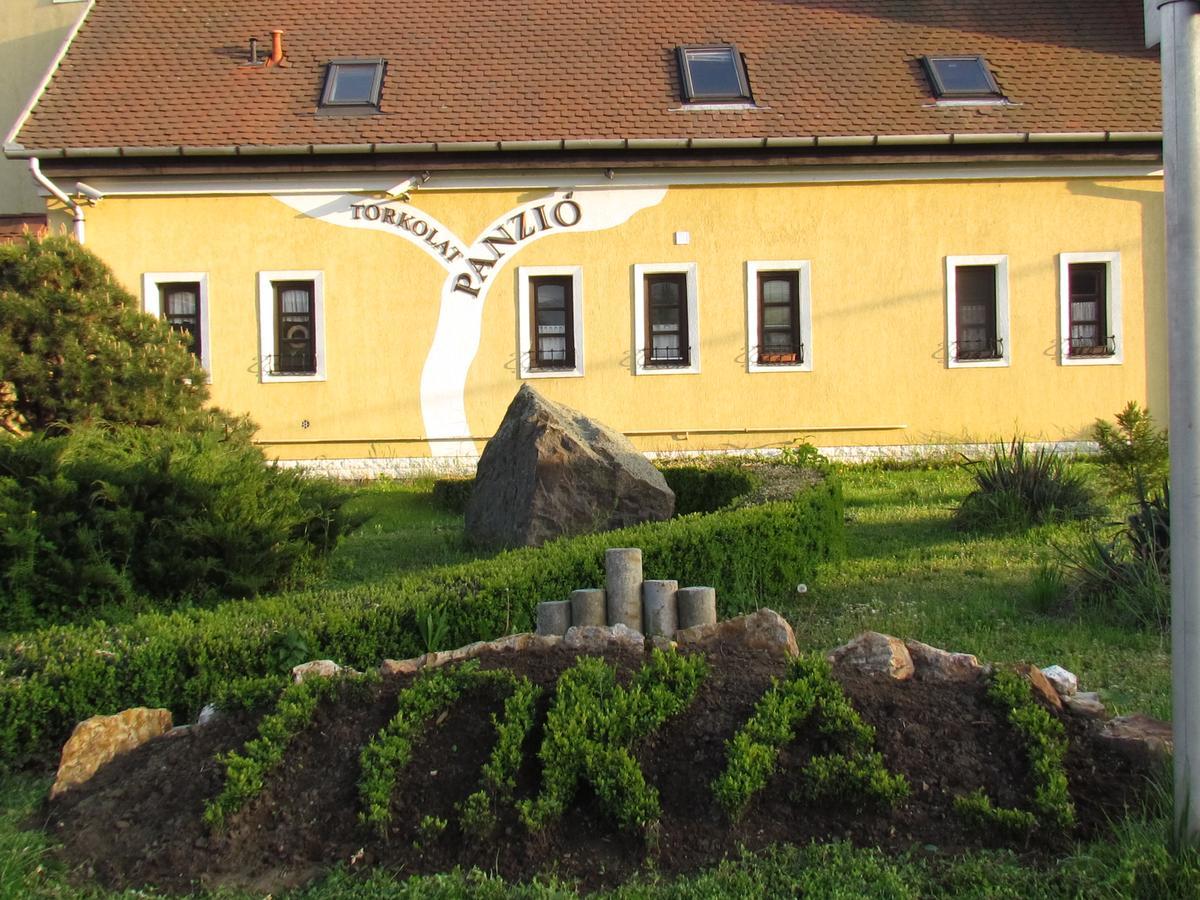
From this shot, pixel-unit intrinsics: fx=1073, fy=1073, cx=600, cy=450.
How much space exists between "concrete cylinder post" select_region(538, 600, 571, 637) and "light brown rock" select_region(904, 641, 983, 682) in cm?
188

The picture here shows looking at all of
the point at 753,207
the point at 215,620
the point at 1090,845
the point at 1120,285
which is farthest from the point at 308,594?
the point at 1120,285

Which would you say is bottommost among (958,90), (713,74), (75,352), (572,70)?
(75,352)

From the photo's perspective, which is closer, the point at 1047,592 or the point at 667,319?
Answer: the point at 1047,592

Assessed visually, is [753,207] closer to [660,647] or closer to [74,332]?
[74,332]

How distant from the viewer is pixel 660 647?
4.68m

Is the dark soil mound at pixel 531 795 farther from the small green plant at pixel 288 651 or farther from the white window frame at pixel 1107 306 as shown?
the white window frame at pixel 1107 306

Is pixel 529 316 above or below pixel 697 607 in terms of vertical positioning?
above

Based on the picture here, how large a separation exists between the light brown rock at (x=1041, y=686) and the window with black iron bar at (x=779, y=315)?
12107 millimetres

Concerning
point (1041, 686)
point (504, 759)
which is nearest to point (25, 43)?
point (504, 759)

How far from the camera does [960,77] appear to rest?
16.9m

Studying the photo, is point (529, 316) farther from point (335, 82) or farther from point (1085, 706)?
point (1085, 706)

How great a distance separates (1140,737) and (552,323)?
42.6 feet

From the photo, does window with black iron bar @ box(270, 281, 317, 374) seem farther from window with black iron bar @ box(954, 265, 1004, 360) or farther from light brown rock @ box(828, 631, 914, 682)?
light brown rock @ box(828, 631, 914, 682)

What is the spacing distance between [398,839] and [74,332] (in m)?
7.73
